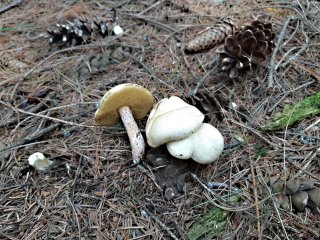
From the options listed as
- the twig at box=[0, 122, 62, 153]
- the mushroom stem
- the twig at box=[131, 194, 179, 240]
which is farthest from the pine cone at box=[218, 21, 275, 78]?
the twig at box=[0, 122, 62, 153]

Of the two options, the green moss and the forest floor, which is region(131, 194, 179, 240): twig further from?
the green moss

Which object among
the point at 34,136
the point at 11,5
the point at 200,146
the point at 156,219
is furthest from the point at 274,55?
the point at 11,5

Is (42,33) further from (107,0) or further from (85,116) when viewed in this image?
(85,116)

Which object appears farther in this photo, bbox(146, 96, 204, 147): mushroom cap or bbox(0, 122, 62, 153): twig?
bbox(0, 122, 62, 153): twig

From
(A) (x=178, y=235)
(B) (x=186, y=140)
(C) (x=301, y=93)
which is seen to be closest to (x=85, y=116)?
(B) (x=186, y=140)

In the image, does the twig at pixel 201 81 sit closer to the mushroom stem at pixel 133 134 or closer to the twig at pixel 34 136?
the mushroom stem at pixel 133 134

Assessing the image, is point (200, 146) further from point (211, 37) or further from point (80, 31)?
point (80, 31)

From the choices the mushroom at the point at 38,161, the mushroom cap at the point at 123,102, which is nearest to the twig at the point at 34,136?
the mushroom at the point at 38,161

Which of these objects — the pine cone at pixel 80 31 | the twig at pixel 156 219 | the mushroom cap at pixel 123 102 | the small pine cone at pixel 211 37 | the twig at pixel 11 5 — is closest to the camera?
the twig at pixel 156 219
